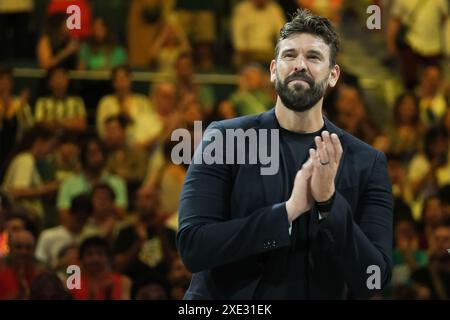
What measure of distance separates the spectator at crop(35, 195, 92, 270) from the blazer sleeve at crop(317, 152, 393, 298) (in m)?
3.24

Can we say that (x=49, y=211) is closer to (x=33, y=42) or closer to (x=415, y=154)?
(x=33, y=42)

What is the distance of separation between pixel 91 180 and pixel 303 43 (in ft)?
12.7

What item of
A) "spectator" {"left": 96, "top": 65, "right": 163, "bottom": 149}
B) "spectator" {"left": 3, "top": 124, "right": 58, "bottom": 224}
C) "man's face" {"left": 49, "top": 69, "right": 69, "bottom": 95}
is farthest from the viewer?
"man's face" {"left": 49, "top": 69, "right": 69, "bottom": 95}

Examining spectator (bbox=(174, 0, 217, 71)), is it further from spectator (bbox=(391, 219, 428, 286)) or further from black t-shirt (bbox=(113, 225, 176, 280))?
spectator (bbox=(391, 219, 428, 286))

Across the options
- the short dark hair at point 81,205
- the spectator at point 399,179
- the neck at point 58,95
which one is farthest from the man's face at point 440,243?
the neck at point 58,95

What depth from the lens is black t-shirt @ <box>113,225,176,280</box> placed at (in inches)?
215

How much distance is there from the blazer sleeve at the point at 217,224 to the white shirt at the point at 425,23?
4.90 m

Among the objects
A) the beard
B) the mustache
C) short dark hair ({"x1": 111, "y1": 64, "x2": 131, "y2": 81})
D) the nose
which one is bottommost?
the beard

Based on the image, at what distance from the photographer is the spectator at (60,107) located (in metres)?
6.70

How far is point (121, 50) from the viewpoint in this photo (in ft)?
24.1

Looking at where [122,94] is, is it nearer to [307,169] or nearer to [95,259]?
[95,259]

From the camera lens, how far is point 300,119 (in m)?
2.51

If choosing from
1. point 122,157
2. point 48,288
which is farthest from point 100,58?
point 48,288

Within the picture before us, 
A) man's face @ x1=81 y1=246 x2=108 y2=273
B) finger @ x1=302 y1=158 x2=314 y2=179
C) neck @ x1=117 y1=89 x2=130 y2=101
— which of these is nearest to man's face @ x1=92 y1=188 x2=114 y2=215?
man's face @ x1=81 y1=246 x2=108 y2=273
